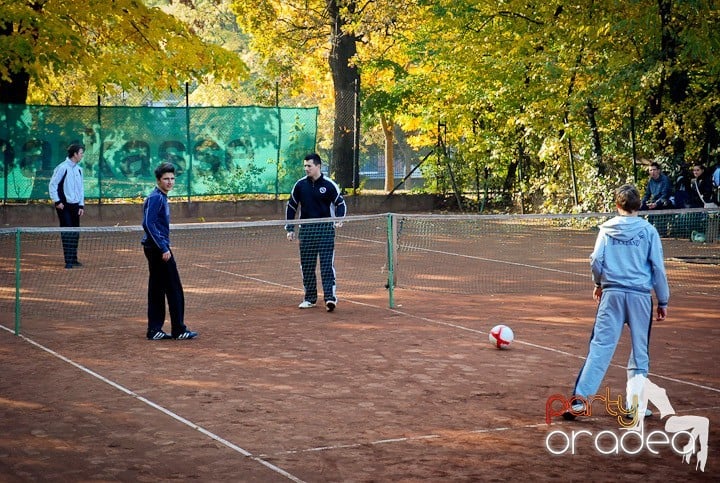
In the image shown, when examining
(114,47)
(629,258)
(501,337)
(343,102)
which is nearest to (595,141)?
(343,102)

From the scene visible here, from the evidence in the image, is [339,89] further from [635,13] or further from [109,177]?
[635,13]

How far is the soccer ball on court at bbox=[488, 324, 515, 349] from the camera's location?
436 inches

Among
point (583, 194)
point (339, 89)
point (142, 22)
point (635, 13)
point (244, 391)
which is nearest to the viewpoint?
point (244, 391)

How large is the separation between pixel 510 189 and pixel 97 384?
22.1 metres

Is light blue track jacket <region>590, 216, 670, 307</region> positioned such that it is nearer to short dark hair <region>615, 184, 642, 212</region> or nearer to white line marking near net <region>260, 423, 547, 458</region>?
short dark hair <region>615, 184, 642, 212</region>

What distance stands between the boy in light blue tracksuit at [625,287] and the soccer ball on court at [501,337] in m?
2.82

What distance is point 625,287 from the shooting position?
813 cm

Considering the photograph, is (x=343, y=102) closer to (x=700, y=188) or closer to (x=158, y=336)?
(x=700, y=188)

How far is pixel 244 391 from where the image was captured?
9258 mm

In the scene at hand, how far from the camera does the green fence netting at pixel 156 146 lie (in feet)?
88.0

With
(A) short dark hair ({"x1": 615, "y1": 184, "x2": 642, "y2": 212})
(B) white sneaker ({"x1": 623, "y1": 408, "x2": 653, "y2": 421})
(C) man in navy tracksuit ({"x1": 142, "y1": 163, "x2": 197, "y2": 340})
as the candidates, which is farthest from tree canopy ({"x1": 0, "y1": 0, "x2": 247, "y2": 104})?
(B) white sneaker ({"x1": 623, "y1": 408, "x2": 653, "y2": 421})

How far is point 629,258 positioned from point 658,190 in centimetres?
1403

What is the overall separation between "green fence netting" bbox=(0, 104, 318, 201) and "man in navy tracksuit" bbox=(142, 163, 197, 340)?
52.3 feet

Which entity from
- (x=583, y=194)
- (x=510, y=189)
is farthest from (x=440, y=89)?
(x=583, y=194)
